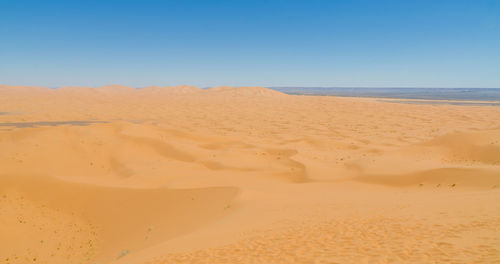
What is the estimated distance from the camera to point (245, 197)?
1113 cm

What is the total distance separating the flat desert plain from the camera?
6203 millimetres

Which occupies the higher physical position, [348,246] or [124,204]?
[348,246]

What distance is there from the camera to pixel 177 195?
11781mm

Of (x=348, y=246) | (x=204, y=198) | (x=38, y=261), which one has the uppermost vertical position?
(x=348, y=246)

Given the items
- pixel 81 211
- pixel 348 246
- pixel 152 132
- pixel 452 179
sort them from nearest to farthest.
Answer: pixel 348 246
pixel 81 211
pixel 452 179
pixel 152 132

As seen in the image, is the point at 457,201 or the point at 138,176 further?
the point at 138,176

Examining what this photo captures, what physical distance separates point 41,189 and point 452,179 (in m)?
18.1

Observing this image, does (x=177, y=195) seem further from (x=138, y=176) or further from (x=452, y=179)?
(x=452, y=179)

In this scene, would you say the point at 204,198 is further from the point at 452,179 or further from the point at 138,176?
the point at 452,179

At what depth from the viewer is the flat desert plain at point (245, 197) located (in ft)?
20.4

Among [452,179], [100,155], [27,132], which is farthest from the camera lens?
[27,132]

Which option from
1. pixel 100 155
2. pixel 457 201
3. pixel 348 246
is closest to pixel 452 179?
pixel 457 201

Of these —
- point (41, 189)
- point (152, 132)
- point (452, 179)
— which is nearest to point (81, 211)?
point (41, 189)

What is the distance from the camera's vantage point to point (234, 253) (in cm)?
618
